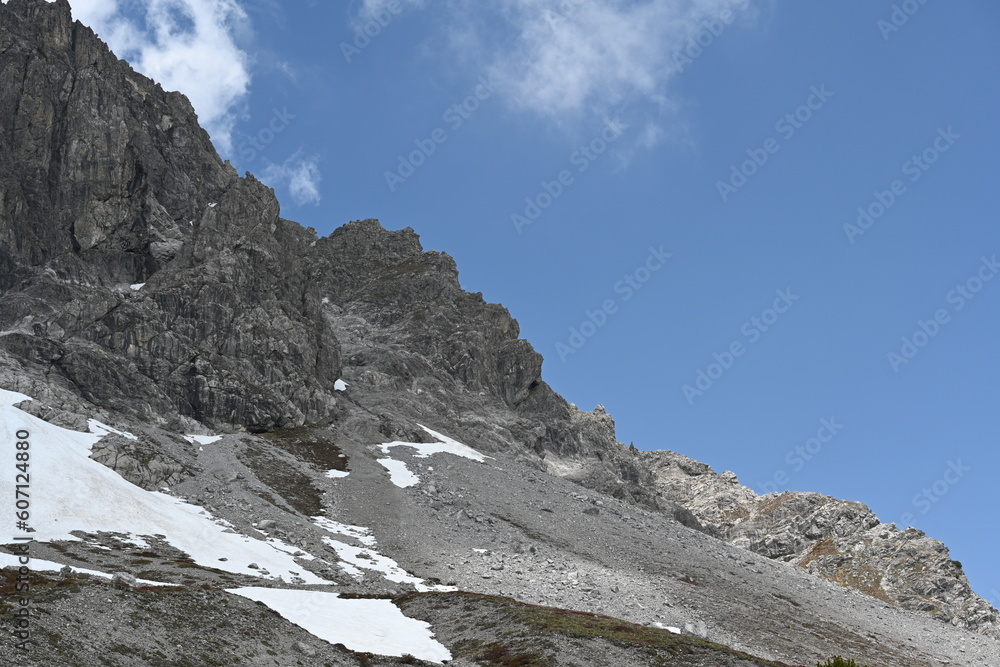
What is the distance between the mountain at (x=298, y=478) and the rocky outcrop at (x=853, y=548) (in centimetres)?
56

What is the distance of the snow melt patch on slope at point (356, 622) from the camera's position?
3838 cm

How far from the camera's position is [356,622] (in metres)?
42.2

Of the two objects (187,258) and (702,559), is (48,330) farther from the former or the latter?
(702,559)

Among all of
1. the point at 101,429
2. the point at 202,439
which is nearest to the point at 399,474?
the point at 202,439

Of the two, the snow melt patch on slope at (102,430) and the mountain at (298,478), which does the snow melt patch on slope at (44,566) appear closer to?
the mountain at (298,478)

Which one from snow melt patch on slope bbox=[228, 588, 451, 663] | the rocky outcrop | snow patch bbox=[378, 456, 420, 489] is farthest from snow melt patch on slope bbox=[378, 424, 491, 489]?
snow melt patch on slope bbox=[228, 588, 451, 663]

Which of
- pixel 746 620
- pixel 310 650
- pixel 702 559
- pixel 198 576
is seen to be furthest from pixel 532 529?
pixel 310 650

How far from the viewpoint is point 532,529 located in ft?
281

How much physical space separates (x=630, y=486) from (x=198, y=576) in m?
98.9

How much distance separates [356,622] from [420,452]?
234ft

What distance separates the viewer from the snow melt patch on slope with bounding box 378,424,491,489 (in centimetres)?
9812

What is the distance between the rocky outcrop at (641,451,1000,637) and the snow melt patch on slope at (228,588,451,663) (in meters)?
99.4

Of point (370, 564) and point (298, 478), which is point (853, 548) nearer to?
point (298, 478)

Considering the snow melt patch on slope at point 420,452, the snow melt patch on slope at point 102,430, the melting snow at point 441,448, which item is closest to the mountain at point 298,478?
the snow melt patch on slope at point 420,452
